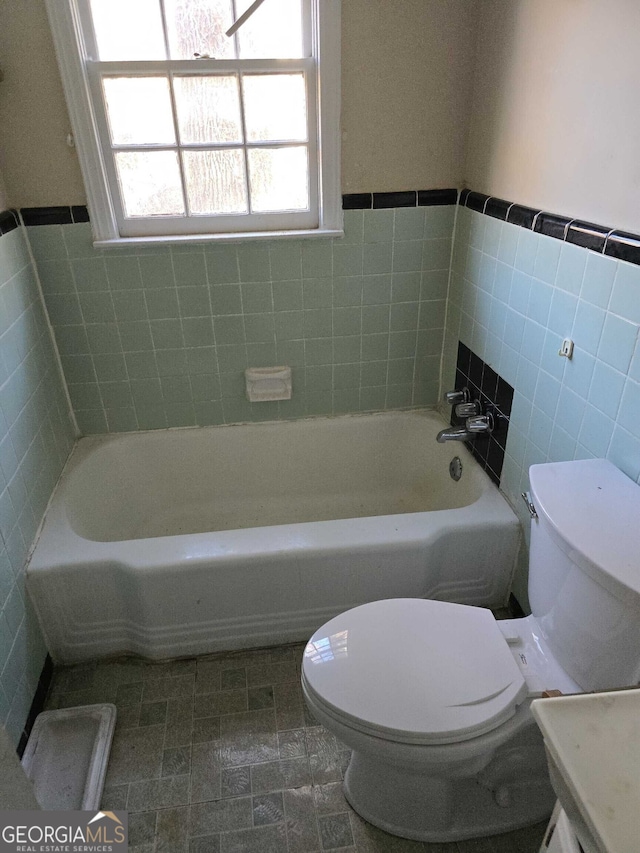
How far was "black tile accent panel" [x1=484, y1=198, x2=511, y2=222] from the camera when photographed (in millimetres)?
1635

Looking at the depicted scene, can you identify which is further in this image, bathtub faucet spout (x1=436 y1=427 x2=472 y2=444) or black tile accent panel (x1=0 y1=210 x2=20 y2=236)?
bathtub faucet spout (x1=436 y1=427 x2=472 y2=444)

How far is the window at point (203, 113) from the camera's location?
167cm

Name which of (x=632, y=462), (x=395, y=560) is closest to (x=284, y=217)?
(x=395, y=560)

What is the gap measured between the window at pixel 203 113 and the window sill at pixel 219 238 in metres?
0.01

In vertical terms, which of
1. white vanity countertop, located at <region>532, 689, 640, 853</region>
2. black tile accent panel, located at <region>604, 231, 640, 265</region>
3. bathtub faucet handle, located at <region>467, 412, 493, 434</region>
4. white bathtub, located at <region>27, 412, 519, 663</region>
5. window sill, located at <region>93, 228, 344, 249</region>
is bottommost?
white bathtub, located at <region>27, 412, 519, 663</region>

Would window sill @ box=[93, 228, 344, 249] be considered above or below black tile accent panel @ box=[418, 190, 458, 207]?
below

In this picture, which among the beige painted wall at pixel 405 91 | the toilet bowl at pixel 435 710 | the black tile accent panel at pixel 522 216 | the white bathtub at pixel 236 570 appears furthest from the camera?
the beige painted wall at pixel 405 91

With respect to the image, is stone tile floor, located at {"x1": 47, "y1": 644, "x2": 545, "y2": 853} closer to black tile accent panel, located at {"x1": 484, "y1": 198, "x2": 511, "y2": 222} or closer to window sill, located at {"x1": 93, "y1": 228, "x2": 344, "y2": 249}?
window sill, located at {"x1": 93, "y1": 228, "x2": 344, "y2": 249}

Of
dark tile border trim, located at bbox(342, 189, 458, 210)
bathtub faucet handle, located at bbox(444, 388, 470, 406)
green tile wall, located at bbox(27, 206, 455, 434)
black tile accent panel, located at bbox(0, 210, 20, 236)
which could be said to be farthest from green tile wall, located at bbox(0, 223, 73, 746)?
bathtub faucet handle, located at bbox(444, 388, 470, 406)

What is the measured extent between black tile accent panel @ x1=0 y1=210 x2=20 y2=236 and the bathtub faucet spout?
1522 mm

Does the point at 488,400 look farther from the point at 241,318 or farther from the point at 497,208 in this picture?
the point at 241,318

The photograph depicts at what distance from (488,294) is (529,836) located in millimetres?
1473

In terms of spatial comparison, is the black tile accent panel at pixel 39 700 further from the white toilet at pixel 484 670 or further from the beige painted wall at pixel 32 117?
the beige painted wall at pixel 32 117

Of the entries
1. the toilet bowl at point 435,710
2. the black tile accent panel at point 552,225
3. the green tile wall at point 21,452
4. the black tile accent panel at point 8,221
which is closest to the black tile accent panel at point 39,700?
the green tile wall at point 21,452
